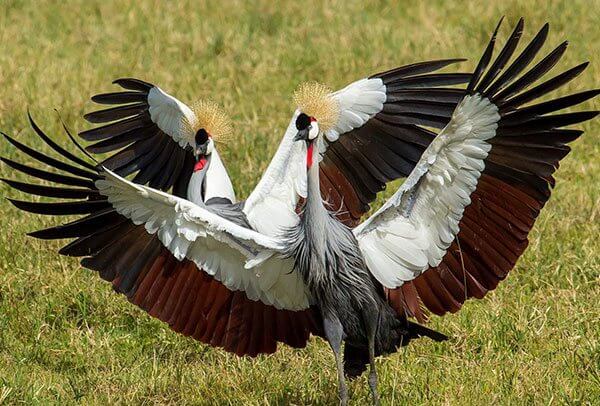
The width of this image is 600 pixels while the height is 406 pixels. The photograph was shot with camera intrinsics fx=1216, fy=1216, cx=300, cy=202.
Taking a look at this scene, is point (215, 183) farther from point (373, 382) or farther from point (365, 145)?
point (373, 382)

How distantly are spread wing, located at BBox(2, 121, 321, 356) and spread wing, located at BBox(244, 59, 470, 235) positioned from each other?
0.77 m

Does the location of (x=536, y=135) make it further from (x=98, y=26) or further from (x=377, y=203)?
Result: (x=98, y=26)

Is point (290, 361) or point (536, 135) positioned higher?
point (536, 135)

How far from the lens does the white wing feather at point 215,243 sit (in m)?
4.43

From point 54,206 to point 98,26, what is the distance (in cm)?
509

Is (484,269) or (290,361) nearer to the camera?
(484,269)

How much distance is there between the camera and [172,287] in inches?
187

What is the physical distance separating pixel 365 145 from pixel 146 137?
1245 millimetres

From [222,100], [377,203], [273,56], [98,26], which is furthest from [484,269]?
[98,26]

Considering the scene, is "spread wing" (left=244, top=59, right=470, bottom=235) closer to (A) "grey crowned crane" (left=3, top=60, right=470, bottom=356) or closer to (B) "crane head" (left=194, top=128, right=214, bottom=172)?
(A) "grey crowned crane" (left=3, top=60, right=470, bottom=356)

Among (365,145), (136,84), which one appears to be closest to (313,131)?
(365,145)

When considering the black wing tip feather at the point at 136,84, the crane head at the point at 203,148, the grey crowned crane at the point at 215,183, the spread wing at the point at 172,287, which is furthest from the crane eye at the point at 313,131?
the black wing tip feather at the point at 136,84

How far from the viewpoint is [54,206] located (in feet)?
14.8

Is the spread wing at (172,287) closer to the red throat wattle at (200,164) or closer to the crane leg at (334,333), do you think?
the crane leg at (334,333)
